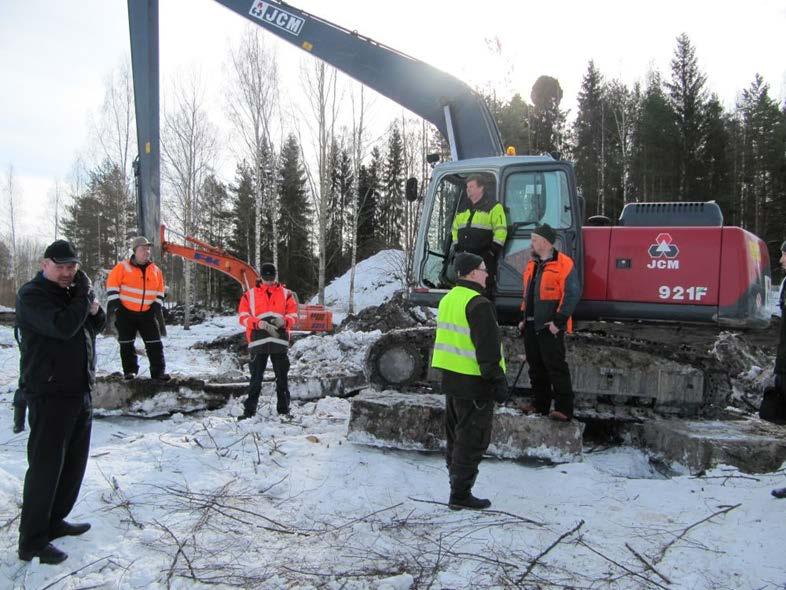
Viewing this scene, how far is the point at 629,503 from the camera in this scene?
3.97 meters

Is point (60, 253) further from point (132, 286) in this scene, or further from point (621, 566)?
point (621, 566)

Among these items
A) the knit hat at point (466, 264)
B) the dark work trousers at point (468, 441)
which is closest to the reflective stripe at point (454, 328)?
the knit hat at point (466, 264)

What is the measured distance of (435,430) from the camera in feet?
16.7

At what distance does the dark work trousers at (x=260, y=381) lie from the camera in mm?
6223

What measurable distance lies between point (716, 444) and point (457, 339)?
2339 millimetres

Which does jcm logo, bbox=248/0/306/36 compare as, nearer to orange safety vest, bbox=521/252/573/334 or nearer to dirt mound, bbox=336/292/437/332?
orange safety vest, bbox=521/252/573/334

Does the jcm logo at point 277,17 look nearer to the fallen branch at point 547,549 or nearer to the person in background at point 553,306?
the person in background at point 553,306

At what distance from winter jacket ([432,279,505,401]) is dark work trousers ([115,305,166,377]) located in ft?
13.2

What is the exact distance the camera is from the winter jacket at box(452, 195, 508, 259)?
17.5 feet

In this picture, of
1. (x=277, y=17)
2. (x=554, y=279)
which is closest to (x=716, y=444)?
(x=554, y=279)

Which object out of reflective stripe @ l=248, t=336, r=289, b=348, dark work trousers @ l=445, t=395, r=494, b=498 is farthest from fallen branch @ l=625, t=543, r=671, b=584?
reflective stripe @ l=248, t=336, r=289, b=348

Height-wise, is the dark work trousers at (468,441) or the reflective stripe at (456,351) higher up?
the reflective stripe at (456,351)

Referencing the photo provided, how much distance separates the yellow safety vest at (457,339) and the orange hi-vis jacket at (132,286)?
13.3 ft

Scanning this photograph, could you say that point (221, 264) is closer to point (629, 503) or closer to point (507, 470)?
point (507, 470)
